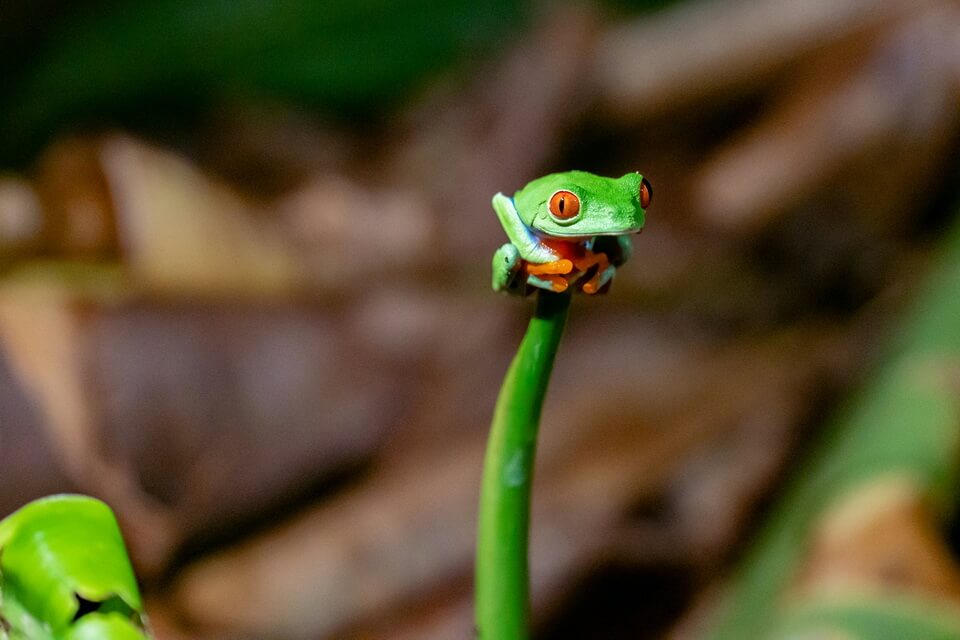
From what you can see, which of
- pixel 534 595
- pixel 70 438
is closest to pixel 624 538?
pixel 534 595

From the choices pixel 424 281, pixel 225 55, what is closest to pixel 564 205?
pixel 424 281

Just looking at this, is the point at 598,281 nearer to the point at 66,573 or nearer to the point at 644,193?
the point at 644,193

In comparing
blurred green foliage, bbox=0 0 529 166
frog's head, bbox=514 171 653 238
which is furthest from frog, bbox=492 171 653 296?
blurred green foliage, bbox=0 0 529 166

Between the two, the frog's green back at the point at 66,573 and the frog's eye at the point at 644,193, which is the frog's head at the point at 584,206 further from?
the frog's green back at the point at 66,573

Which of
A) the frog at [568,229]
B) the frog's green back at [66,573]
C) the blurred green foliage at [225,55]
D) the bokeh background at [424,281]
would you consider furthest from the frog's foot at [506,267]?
the blurred green foliage at [225,55]

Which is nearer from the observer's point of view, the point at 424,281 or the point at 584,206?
the point at 584,206

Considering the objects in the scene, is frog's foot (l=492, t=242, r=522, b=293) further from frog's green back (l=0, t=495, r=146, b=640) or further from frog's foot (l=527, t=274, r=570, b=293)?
frog's green back (l=0, t=495, r=146, b=640)
